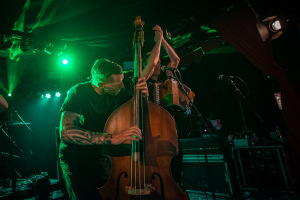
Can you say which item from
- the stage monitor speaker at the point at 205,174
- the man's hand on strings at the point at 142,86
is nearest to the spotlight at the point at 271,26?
the stage monitor speaker at the point at 205,174

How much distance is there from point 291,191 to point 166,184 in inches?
155

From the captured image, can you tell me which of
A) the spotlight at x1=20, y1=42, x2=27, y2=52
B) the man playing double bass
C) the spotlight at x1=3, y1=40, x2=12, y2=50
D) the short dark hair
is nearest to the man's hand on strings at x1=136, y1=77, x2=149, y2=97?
the man playing double bass

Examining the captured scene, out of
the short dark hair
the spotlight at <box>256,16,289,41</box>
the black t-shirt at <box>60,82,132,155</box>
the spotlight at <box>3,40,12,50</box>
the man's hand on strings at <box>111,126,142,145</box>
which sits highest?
the spotlight at <box>256,16,289,41</box>

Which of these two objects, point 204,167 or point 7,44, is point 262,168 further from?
point 7,44

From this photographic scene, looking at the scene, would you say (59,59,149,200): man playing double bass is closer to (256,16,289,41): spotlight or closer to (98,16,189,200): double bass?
(98,16,189,200): double bass

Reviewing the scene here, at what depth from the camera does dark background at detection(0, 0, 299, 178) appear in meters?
4.96

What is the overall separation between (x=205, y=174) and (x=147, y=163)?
3386 mm

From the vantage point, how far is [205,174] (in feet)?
15.6

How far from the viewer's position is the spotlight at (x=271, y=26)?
5.31 metres

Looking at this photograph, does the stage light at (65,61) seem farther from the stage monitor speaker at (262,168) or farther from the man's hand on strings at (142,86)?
the stage monitor speaker at (262,168)

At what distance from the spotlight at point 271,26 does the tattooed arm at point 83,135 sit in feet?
17.3

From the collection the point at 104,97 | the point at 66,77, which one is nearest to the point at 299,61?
the point at 104,97

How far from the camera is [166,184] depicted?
1.85 metres

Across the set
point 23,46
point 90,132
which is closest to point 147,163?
point 90,132
